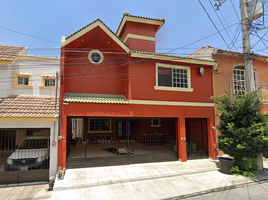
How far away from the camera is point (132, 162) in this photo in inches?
357

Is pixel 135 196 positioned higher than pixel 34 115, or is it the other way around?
pixel 34 115

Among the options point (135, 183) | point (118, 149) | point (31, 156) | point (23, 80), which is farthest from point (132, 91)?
point (23, 80)

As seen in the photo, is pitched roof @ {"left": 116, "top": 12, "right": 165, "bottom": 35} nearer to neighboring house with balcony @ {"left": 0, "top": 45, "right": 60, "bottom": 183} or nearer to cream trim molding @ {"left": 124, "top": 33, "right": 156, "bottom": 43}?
cream trim molding @ {"left": 124, "top": 33, "right": 156, "bottom": 43}

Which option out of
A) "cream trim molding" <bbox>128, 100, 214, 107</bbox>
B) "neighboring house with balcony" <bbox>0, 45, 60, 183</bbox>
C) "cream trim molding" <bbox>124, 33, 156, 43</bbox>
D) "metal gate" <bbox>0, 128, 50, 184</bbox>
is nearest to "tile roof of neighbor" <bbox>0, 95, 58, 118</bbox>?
"neighboring house with balcony" <bbox>0, 45, 60, 183</bbox>

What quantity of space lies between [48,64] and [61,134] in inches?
255

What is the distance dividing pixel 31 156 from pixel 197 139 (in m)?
9.76

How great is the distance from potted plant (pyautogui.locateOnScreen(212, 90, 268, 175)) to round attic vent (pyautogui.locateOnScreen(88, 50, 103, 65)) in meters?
7.38

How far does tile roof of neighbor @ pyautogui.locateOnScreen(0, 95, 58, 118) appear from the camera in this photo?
727cm

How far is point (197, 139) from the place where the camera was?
37.8ft

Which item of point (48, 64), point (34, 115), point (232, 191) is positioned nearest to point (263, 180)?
point (232, 191)

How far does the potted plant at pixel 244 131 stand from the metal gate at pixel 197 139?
2.10 m

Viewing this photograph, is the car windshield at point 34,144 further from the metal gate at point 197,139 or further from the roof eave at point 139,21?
the roof eave at point 139,21

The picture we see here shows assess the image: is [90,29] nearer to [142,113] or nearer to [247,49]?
[142,113]

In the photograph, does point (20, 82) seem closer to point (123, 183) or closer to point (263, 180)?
point (123, 183)
